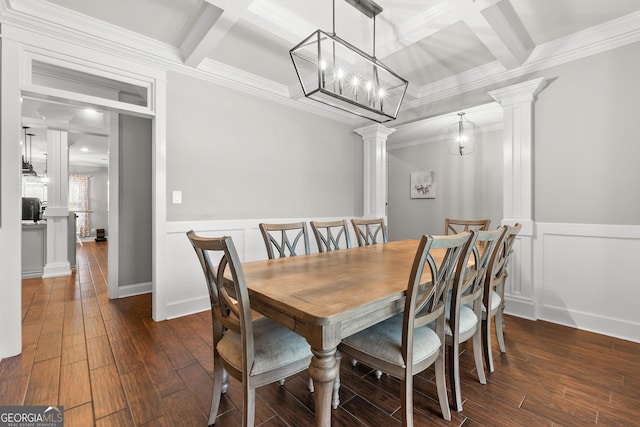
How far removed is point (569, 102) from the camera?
8.34 feet

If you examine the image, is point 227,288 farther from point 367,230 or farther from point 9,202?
point 9,202

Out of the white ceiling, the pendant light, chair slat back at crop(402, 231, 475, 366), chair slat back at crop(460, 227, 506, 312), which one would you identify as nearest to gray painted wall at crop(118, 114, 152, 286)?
the white ceiling

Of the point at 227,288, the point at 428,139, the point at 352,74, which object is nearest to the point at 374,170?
the point at 428,139

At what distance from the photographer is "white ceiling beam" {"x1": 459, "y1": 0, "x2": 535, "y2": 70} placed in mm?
1971

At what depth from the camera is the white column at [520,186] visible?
272 cm

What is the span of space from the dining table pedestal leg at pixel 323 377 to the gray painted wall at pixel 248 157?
2.33m

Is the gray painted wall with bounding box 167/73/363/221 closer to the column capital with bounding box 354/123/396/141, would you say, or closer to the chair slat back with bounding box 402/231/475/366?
the column capital with bounding box 354/123/396/141

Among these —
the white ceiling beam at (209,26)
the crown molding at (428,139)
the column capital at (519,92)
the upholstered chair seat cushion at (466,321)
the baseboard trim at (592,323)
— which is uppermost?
the white ceiling beam at (209,26)

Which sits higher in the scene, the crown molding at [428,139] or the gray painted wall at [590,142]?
the crown molding at [428,139]

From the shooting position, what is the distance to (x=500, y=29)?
7.25 ft

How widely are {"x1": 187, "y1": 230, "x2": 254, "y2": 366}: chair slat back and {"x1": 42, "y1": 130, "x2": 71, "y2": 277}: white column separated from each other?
4571 millimetres

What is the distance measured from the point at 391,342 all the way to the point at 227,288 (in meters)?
0.82

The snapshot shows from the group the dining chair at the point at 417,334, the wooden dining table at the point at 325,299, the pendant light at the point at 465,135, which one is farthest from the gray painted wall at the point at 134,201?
the pendant light at the point at 465,135

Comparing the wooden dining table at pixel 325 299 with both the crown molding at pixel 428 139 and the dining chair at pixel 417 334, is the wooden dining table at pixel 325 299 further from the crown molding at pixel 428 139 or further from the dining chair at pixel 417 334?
the crown molding at pixel 428 139
